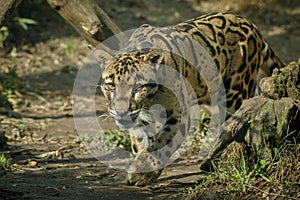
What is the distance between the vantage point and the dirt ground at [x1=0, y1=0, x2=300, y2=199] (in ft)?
22.1

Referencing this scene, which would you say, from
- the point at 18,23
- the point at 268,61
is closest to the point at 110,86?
the point at 268,61

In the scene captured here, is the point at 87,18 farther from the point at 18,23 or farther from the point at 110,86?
the point at 18,23

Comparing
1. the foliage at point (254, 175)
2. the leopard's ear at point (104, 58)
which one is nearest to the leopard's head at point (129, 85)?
the leopard's ear at point (104, 58)

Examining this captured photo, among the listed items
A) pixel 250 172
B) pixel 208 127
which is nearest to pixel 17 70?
pixel 208 127

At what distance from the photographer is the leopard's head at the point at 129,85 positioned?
6.45m

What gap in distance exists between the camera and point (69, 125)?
9336 mm

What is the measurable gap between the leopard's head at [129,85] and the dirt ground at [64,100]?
802 mm

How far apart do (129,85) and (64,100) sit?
405 cm

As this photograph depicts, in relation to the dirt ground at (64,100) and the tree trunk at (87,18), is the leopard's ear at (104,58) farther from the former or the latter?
the dirt ground at (64,100)

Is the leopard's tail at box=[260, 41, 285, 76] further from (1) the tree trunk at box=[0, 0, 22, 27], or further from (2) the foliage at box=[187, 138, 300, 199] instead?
(1) the tree trunk at box=[0, 0, 22, 27]

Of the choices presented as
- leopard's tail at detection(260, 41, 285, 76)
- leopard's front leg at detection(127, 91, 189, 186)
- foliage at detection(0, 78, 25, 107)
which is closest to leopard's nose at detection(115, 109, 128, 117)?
leopard's front leg at detection(127, 91, 189, 186)

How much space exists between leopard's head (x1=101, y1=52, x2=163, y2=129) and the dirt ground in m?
0.80

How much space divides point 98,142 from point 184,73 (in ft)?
6.02

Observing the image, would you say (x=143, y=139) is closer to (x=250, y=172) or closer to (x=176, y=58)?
(x=176, y=58)
